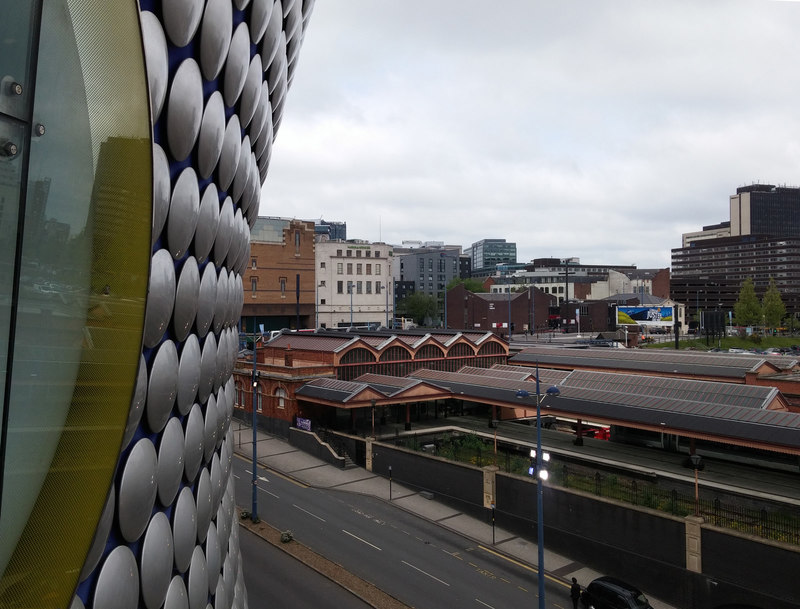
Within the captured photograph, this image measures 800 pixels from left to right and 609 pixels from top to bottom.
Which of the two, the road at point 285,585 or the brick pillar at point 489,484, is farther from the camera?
the brick pillar at point 489,484

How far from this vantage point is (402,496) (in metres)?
33.0

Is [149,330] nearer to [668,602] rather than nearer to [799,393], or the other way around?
[668,602]

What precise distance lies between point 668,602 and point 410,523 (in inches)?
455

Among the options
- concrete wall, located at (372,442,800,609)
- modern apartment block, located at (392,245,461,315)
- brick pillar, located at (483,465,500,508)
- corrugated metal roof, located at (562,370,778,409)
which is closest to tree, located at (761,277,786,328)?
corrugated metal roof, located at (562,370,778,409)

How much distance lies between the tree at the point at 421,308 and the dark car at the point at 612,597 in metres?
118

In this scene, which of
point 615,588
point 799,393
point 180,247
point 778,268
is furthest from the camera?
point 778,268

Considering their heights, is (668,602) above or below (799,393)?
below

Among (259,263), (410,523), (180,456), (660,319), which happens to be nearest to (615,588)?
(410,523)

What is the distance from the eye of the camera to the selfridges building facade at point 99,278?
421 centimetres

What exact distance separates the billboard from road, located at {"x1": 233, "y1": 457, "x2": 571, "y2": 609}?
8134 cm

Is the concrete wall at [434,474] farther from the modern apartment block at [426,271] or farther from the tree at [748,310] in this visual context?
the modern apartment block at [426,271]

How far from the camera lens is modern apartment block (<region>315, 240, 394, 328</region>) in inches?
3898

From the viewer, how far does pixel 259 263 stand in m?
87.1

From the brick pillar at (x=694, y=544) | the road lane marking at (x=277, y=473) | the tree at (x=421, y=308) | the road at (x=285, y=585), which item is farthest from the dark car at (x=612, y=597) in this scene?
the tree at (x=421, y=308)
